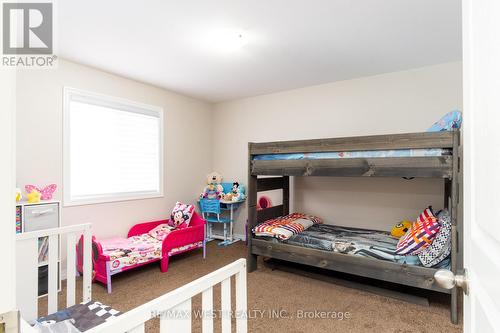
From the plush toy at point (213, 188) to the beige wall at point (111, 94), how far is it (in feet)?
0.58

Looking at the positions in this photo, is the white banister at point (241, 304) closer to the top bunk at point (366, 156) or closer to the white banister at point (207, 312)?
the white banister at point (207, 312)

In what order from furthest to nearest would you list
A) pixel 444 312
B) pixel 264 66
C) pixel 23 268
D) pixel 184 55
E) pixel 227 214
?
pixel 227 214 → pixel 264 66 → pixel 184 55 → pixel 444 312 → pixel 23 268

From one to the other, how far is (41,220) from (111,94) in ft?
5.45

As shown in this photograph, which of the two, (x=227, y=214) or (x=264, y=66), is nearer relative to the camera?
(x=264, y=66)

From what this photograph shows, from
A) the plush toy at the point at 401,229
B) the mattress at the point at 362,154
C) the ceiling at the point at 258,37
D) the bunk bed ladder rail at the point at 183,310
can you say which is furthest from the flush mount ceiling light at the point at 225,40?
the plush toy at the point at 401,229

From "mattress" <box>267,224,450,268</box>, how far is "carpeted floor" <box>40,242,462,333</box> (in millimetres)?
391

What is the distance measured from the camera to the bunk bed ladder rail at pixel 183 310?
75 cm

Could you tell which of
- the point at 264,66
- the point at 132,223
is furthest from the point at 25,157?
the point at 264,66

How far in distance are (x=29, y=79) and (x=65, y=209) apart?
1374mm

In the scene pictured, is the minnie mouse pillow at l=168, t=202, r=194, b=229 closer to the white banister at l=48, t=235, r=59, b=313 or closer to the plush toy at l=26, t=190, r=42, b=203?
the plush toy at l=26, t=190, r=42, b=203

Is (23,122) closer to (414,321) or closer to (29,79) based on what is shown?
(29,79)

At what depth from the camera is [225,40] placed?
250 cm

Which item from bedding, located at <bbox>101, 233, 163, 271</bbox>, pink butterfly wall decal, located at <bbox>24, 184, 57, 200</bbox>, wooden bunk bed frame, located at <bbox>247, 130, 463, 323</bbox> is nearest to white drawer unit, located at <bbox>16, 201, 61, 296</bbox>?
pink butterfly wall decal, located at <bbox>24, 184, 57, 200</bbox>

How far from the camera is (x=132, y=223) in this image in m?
3.55
